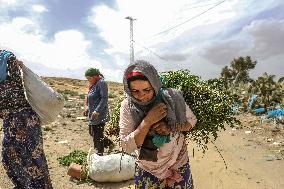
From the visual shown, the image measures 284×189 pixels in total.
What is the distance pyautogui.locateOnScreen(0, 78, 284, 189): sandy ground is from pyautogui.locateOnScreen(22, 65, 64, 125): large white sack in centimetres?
163

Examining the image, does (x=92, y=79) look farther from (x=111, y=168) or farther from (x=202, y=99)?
(x=202, y=99)

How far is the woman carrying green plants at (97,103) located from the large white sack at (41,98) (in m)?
2.74

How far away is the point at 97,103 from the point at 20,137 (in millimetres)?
3086

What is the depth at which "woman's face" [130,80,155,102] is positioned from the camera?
8.86 feet

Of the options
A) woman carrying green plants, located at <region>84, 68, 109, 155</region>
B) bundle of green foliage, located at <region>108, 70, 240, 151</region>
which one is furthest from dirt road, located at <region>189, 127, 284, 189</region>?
bundle of green foliage, located at <region>108, 70, 240, 151</region>

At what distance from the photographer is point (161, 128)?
2.76 meters

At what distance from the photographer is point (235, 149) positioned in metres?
8.95

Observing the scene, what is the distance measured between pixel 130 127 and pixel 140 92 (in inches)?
11.1

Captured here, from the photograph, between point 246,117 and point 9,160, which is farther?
point 246,117

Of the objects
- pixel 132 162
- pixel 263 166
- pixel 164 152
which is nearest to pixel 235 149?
pixel 263 166

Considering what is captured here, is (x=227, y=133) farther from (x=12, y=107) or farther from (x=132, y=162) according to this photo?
(x=12, y=107)

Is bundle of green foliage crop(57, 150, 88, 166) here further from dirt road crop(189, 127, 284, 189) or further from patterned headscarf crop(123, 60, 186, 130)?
patterned headscarf crop(123, 60, 186, 130)

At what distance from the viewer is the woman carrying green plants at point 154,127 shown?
2.72m

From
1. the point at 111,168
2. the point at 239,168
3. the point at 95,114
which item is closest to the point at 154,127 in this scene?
the point at 111,168
